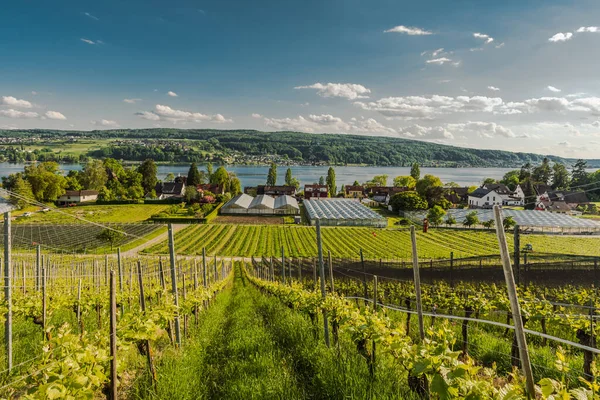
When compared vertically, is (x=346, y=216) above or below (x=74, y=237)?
above

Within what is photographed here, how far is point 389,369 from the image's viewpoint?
422 centimetres

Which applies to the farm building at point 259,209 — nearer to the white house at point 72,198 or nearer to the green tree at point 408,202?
the green tree at point 408,202

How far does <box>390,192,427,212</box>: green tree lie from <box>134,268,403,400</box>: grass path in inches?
2109

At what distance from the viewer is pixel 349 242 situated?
121ft

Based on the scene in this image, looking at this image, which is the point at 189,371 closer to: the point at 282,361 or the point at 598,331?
the point at 282,361

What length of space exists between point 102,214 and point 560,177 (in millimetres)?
102868

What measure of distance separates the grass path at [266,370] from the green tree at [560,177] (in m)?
97.3

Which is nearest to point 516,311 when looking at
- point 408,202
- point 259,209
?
point 259,209

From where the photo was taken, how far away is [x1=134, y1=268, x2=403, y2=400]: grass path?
12.3ft

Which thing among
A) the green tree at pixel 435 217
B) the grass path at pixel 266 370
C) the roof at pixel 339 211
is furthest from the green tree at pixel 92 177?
the grass path at pixel 266 370

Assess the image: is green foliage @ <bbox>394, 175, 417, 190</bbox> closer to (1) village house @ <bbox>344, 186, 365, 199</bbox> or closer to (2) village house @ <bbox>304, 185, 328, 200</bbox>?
(1) village house @ <bbox>344, 186, 365, 199</bbox>

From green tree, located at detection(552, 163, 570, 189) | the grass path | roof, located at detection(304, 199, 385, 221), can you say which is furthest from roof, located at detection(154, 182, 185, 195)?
green tree, located at detection(552, 163, 570, 189)

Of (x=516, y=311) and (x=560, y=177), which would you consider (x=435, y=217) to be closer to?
(x=516, y=311)

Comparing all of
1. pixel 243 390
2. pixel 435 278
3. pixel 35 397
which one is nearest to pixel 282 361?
pixel 243 390
